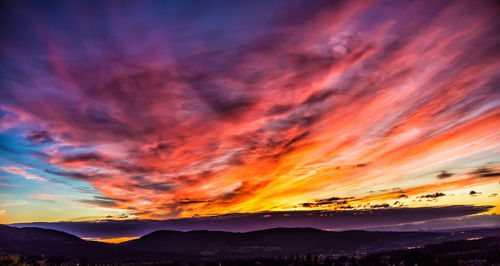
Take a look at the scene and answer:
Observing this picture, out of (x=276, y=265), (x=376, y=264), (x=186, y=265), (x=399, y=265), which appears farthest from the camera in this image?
(x=186, y=265)

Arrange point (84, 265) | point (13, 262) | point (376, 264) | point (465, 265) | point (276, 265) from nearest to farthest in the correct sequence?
1. point (13, 262)
2. point (465, 265)
3. point (376, 264)
4. point (276, 265)
5. point (84, 265)

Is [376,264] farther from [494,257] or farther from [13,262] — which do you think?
[13,262]

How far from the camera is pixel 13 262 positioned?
4347cm

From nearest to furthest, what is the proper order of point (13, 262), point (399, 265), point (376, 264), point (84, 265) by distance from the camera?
1. point (13, 262)
2. point (399, 265)
3. point (376, 264)
4. point (84, 265)

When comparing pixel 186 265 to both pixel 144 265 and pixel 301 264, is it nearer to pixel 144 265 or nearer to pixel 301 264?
pixel 144 265

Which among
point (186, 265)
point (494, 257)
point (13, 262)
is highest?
point (13, 262)

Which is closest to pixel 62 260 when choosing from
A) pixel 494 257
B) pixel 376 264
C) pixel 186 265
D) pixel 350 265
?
pixel 186 265

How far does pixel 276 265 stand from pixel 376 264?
45.4 meters

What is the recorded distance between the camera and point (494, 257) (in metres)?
94.1

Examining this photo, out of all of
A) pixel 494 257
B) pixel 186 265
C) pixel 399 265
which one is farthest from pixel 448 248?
pixel 186 265

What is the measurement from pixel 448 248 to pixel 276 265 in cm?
8968

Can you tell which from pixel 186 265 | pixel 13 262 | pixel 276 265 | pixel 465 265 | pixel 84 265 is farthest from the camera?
pixel 186 265

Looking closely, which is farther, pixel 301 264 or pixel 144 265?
pixel 144 265

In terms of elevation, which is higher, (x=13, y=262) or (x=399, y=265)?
(x=13, y=262)
